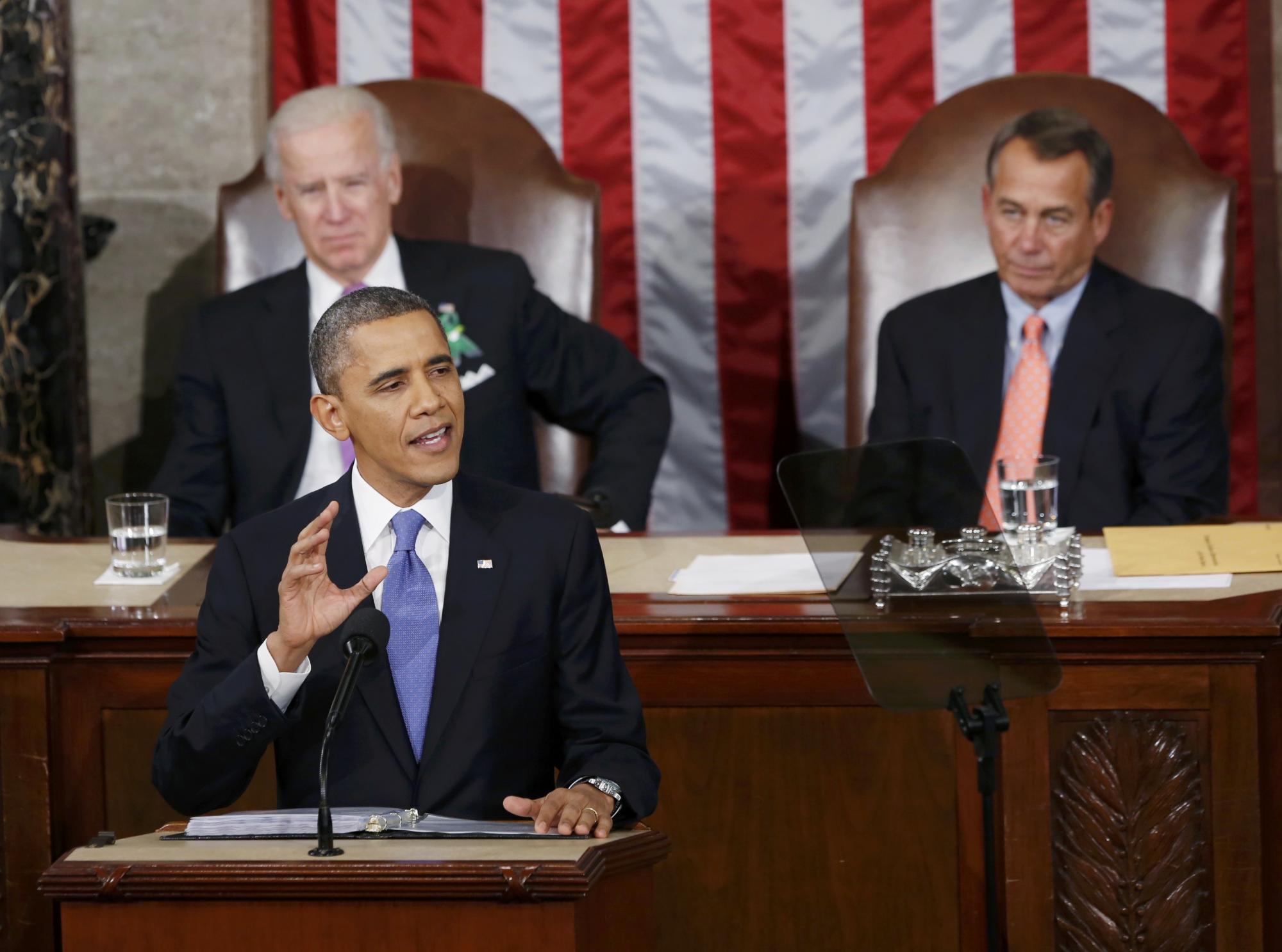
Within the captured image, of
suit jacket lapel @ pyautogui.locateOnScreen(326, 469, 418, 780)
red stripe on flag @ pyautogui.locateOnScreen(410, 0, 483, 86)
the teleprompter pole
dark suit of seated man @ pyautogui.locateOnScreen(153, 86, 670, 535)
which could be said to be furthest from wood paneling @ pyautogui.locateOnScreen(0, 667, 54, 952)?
red stripe on flag @ pyautogui.locateOnScreen(410, 0, 483, 86)

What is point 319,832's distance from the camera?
1.80 metres

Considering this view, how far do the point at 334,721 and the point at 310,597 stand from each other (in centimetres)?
24

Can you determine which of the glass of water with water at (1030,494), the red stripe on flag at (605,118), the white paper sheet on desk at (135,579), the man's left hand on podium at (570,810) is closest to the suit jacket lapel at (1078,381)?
the glass of water with water at (1030,494)

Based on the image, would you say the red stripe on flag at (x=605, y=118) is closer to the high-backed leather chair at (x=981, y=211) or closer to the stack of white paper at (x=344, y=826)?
the high-backed leather chair at (x=981, y=211)

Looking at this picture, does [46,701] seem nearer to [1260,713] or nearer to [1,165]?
[1260,713]

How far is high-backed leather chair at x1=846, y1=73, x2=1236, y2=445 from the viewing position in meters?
4.08

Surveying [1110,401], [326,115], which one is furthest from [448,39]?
[1110,401]

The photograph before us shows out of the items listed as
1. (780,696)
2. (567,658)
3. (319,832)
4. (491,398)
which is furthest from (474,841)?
(491,398)

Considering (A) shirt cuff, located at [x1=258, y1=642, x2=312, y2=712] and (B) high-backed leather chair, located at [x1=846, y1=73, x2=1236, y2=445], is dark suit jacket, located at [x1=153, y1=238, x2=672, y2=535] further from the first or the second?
(A) shirt cuff, located at [x1=258, y1=642, x2=312, y2=712]

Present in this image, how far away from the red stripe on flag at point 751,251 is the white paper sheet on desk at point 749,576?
5.62 ft

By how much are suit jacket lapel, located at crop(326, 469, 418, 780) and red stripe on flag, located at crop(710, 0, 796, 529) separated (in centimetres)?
260

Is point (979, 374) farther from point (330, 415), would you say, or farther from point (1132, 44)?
point (330, 415)

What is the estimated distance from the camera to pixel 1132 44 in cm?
450

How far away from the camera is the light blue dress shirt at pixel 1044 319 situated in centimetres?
377
